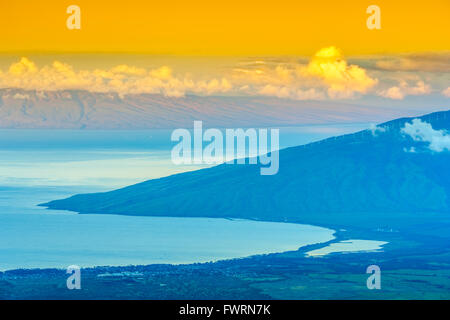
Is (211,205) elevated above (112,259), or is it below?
above

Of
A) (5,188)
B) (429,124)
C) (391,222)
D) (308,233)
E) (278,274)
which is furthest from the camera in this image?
(5,188)

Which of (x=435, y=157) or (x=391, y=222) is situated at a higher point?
(x=435, y=157)

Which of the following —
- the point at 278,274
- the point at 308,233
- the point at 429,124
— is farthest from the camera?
the point at 429,124
